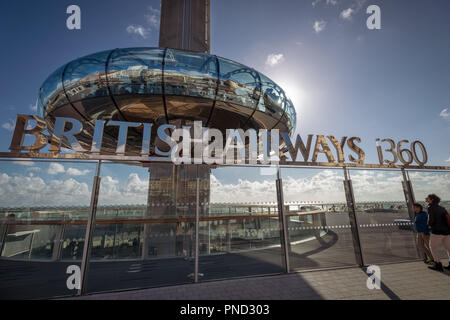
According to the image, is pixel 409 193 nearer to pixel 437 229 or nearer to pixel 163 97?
pixel 437 229

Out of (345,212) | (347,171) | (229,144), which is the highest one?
(229,144)

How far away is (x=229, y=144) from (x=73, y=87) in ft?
13.6

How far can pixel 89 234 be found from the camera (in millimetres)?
4160

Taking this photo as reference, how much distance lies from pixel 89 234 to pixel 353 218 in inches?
278

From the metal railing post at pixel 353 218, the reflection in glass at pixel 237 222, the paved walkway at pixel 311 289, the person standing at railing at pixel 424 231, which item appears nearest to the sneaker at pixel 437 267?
the paved walkway at pixel 311 289

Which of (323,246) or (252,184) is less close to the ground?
(252,184)

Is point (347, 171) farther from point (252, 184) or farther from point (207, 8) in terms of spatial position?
point (207, 8)

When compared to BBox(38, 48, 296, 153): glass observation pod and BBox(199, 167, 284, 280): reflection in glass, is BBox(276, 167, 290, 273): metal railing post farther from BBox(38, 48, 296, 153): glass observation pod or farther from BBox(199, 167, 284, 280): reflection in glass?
BBox(38, 48, 296, 153): glass observation pod

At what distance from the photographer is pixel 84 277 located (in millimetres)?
3934

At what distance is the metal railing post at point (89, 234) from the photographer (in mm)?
3930

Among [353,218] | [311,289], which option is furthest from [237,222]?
[353,218]

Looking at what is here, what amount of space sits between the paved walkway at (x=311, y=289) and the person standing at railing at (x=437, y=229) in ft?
1.18

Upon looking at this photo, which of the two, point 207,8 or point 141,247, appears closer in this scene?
point 141,247

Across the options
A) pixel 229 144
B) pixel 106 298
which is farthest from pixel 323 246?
pixel 106 298
